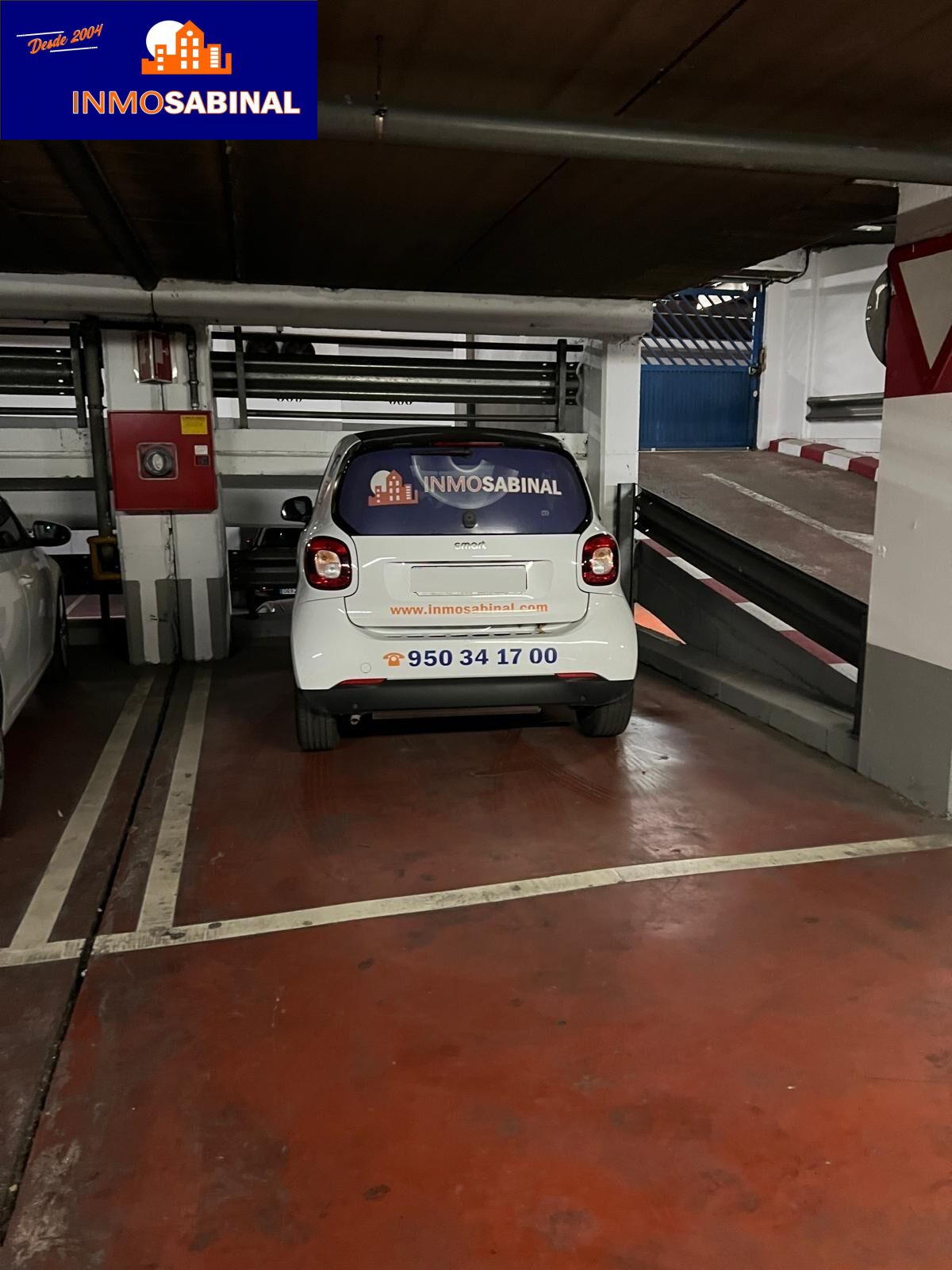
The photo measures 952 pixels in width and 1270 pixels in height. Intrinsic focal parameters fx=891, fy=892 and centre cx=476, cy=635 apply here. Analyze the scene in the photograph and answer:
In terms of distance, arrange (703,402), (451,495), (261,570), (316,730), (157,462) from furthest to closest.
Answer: (703,402)
(261,570)
(157,462)
(316,730)
(451,495)

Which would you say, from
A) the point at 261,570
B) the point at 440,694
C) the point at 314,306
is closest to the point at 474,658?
the point at 440,694

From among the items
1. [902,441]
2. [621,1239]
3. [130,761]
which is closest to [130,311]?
[130,761]

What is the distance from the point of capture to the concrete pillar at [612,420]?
705 cm

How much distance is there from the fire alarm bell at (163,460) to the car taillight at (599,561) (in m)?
3.47

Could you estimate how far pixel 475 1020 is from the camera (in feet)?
7.86

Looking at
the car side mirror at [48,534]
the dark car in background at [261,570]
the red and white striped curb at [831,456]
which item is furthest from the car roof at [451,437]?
the red and white striped curb at [831,456]

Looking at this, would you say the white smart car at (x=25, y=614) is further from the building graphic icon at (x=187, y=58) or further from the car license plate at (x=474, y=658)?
the building graphic icon at (x=187, y=58)

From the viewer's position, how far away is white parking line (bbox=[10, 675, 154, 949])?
2.92 meters

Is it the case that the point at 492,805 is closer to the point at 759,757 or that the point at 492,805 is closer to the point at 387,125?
the point at 759,757

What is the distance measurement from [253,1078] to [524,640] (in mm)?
2334

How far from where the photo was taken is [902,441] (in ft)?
12.2

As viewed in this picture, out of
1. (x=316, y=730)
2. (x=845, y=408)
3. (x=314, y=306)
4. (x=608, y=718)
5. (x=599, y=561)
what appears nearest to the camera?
(x=599, y=561)

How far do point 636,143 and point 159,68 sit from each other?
4.64 feet

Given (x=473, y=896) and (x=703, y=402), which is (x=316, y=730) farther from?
(x=703, y=402)
